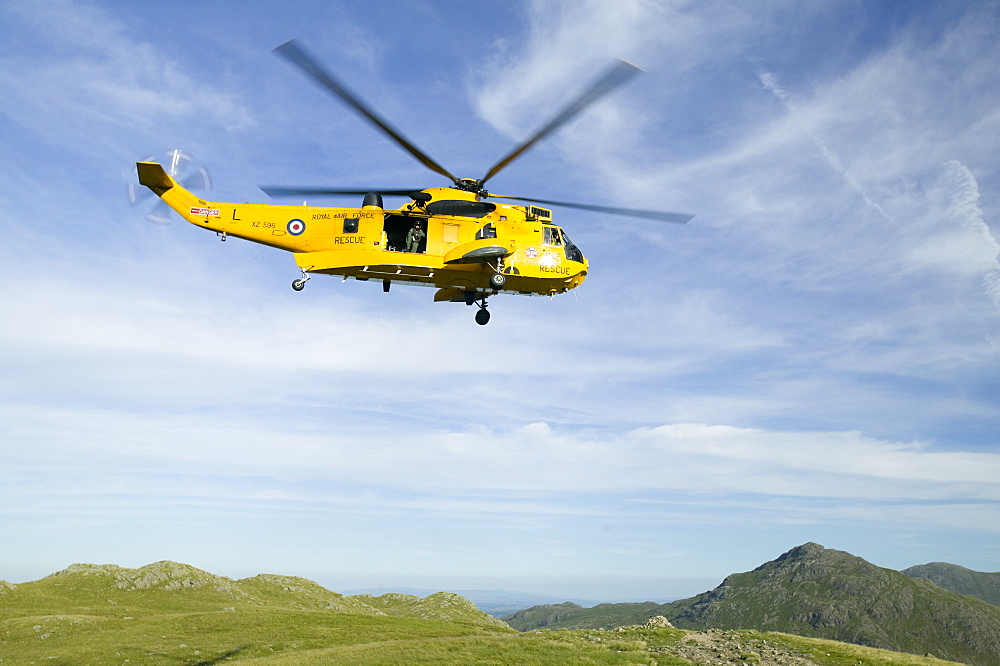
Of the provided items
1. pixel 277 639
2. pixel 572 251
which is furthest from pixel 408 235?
pixel 277 639

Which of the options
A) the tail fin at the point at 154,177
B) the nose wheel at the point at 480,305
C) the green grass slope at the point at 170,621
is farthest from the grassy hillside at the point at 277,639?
the tail fin at the point at 154,177

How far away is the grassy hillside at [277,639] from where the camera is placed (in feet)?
140

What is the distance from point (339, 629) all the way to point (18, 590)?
41093mm

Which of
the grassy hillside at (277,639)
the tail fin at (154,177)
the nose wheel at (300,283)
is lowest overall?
the grassy hillside at (277,639)

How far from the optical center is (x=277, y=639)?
178ft

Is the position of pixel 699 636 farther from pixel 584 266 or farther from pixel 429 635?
pixel 584 266

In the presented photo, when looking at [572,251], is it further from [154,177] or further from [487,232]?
[154,177]

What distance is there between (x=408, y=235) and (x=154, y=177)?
1250cm

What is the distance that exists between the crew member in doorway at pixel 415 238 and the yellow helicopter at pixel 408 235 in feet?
0.15

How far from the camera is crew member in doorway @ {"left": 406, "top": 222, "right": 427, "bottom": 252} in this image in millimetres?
31750

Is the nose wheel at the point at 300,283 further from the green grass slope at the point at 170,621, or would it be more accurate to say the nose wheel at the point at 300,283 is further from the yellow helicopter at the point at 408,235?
the green grass slope at the point at 170,621

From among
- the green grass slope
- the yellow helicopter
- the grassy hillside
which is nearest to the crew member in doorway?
the yellow helicopter

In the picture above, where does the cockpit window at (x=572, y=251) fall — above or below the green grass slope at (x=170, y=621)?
above

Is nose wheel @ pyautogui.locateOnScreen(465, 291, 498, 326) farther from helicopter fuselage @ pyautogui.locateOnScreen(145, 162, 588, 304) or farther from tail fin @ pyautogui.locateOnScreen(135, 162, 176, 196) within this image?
tail fin @ pyautogui.locateOnScreen(135, 162, 176, 196)
